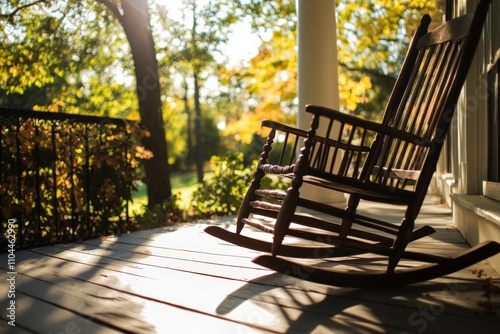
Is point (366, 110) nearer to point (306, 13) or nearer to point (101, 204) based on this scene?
point (306, 13)

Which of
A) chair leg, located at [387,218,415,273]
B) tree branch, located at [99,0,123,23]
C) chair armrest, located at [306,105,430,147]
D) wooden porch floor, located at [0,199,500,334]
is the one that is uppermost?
tree branch, located at [99,0,123,23]

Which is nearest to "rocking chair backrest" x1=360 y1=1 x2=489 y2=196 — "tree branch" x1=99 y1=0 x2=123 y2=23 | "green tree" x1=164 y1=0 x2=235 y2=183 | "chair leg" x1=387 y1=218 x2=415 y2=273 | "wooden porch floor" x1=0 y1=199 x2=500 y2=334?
"chair leg" x1=387 y1=218 x2=415 y2=273

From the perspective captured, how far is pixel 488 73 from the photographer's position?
2646 millimetres

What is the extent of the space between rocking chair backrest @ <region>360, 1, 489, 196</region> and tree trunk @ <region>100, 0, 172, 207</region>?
3005mm

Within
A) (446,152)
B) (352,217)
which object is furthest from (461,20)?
(446,152)

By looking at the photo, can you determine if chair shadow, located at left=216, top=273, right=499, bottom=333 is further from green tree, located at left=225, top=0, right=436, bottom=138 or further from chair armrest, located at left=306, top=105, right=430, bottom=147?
green tree, located at left=225, top=0, right=436, bottom=138

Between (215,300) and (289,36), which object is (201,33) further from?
(215,300)

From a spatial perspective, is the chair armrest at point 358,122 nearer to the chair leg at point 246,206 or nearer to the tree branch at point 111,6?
the chair leg at point 246,206

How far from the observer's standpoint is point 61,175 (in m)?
3.22

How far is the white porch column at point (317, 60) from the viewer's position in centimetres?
411

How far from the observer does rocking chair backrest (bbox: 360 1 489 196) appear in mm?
1821

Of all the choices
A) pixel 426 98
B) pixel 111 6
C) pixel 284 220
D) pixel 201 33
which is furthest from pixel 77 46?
pixel 284 220

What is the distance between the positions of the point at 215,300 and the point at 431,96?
1.25 metres

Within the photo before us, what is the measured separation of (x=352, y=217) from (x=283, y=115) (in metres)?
7.30
